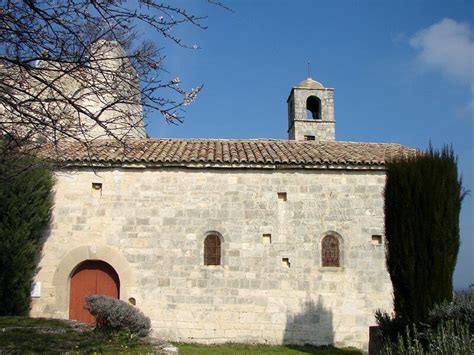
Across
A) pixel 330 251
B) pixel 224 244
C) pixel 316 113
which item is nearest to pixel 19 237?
pixel 224 244

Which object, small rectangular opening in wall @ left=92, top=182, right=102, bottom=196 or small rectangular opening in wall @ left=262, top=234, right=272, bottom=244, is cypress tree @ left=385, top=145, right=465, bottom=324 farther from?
small rectangular opening in wall @ left=92, top=182, right=102, bottom=196

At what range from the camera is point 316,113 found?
23812mm

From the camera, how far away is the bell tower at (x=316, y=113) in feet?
73.5

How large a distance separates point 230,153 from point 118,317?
233 inches

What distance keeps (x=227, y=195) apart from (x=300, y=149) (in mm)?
2875

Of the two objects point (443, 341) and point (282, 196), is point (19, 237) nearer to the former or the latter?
point (282, 196)

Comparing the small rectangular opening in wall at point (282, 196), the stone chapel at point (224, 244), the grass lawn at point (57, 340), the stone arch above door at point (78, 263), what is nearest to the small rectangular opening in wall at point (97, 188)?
the stone chapel at point (224, 244)

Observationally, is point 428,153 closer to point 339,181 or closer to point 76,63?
point 339,181

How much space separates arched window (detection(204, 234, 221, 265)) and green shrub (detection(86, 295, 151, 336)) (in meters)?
3.45

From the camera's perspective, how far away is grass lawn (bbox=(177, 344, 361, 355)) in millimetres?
11086

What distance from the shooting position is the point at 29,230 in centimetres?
1209

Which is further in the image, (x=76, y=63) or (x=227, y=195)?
(x=227, y=195)

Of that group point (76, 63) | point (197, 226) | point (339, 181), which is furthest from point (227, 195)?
point (76, 63)

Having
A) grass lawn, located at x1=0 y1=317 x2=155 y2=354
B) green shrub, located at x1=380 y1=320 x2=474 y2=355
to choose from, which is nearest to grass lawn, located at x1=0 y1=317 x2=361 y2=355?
grass lawn, located at x1=0 y1=317 x2=155 y2=354
